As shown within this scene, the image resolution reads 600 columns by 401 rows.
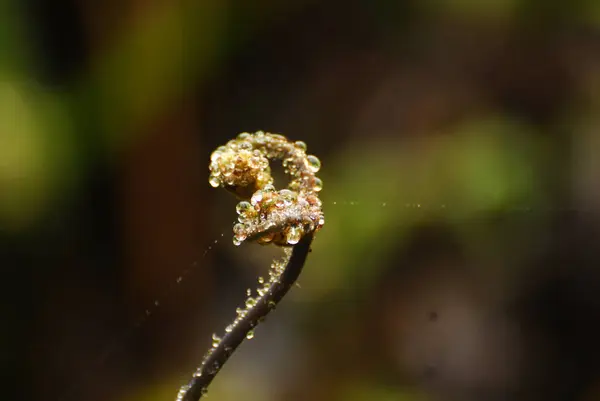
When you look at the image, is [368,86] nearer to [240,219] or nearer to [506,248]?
[506,248]

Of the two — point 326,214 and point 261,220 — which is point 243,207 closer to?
point 261,220

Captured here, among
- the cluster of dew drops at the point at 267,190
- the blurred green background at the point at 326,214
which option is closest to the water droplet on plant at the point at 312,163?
the cluster of dew drops at the point at 267,190

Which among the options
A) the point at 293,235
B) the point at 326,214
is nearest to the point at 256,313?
the point at 293,235

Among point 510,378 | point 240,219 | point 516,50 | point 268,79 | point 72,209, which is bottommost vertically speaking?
point 510,378

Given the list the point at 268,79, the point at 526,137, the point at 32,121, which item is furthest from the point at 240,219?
the point at 268,79

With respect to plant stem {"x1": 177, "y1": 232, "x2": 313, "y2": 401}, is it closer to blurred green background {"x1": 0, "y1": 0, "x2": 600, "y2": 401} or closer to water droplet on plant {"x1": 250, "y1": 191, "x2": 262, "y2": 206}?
water droplet on plant {"x1": 250, "y1": 191, "x2": 262, "y2": 206}

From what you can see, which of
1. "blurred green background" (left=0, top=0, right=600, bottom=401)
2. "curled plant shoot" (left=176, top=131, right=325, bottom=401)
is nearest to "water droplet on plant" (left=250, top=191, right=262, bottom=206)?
"curled plant shoot" (left=176, top=131, right=325, bottom=401)
